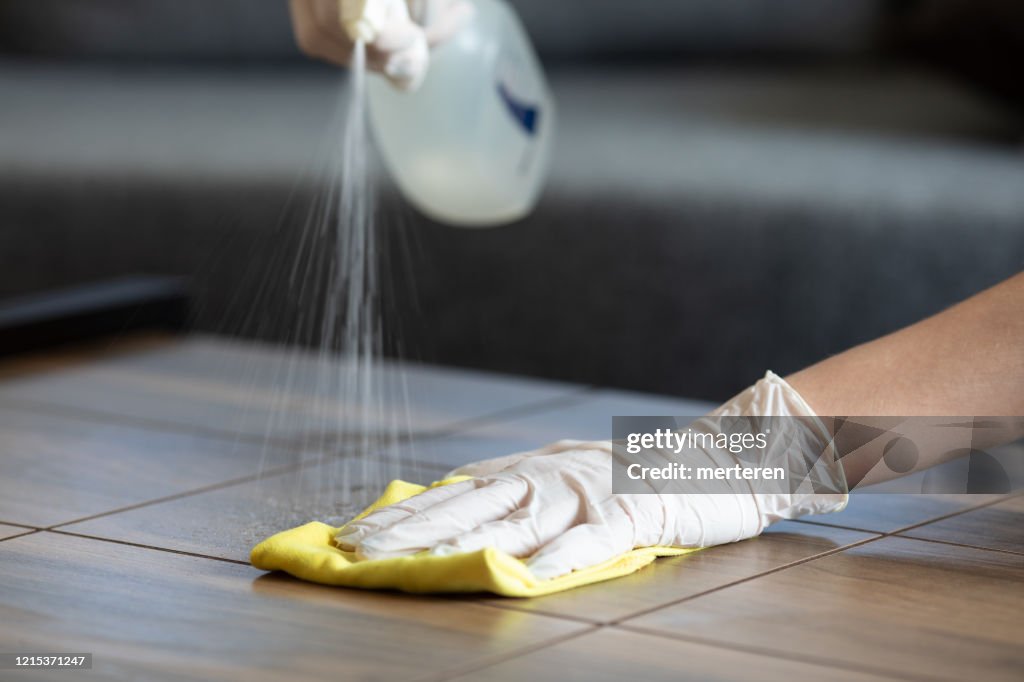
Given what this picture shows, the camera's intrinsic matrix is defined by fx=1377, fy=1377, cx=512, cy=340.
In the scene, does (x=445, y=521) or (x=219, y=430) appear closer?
(x=445, y=521)

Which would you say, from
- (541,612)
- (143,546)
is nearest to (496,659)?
(541,612)

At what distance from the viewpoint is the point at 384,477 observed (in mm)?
1130

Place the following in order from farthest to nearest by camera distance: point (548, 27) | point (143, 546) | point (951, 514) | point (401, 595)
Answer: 1. point (548, 27)
2. point (951, 514)
3. point (143, 546)
4. point (401, 595)

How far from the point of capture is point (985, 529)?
3.23 feet

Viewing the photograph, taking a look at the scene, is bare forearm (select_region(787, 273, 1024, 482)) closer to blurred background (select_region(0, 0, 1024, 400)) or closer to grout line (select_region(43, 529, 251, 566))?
grout line (select_region(43, 529, 251, 566))

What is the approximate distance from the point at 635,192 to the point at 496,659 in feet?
3.59

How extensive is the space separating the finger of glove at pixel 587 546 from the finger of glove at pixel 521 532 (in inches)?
0.5

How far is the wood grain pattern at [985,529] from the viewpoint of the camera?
3.12 feet

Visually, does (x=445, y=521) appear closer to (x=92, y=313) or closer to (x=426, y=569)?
(x=426, y=569)

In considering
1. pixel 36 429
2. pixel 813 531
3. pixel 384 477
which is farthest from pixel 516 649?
pixel 36 429

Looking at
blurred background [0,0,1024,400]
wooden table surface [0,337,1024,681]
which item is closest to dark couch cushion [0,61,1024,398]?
blurred background [0,0,1024,400]

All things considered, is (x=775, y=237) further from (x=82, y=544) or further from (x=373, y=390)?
(x=82, y=544)

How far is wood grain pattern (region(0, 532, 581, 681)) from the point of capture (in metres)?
0.69

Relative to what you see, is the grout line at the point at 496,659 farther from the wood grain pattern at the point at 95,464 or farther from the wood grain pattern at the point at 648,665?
the wood grain pattern at the point at 95,464
